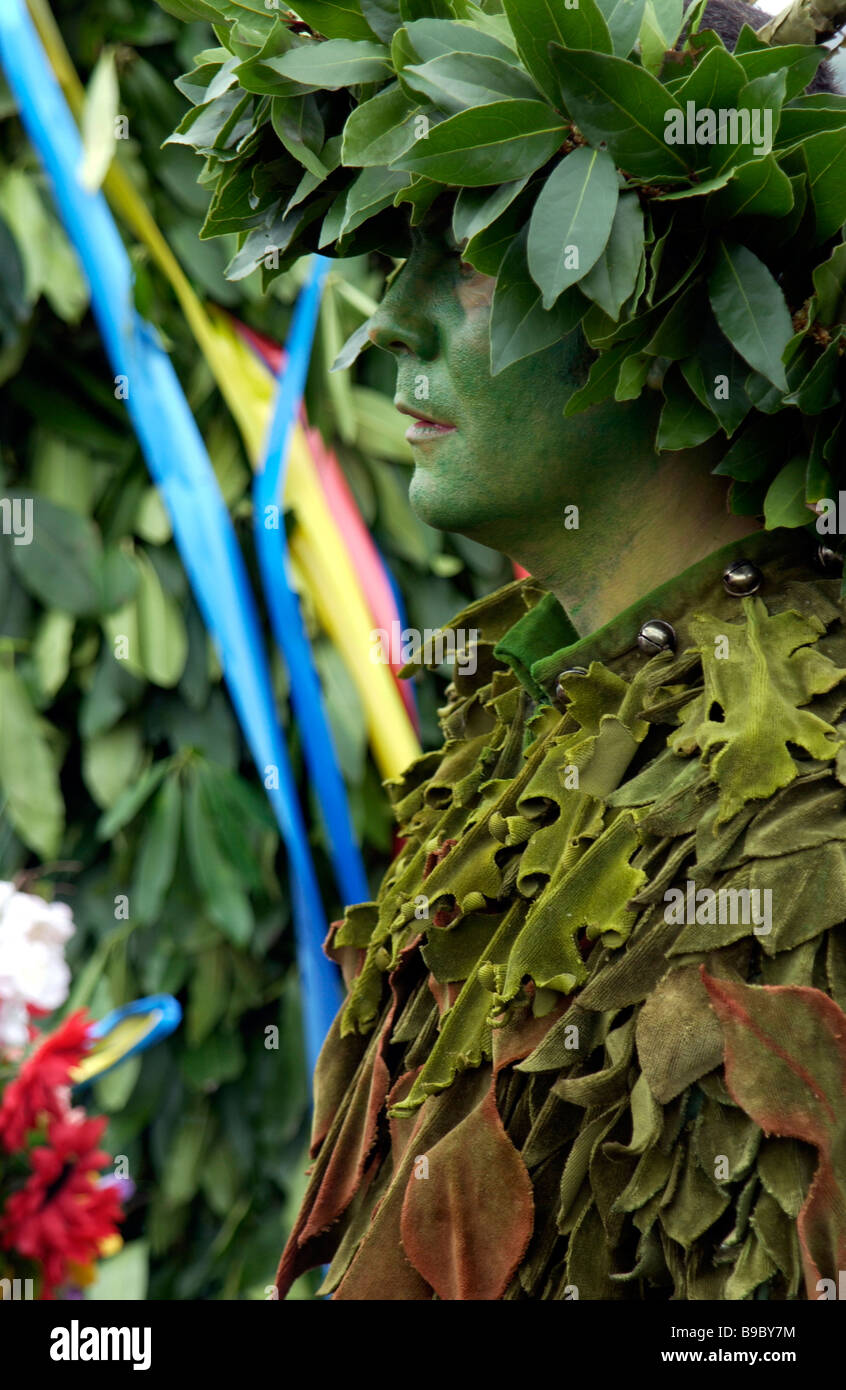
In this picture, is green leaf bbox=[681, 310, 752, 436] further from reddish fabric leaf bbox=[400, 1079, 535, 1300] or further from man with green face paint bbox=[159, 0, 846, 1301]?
reddish fabric leaf bbox=[400, 1079, 535, 1300]

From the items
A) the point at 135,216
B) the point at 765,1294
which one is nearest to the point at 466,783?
the point at 765,1294

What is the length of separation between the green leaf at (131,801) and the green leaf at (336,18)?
4.51 feet

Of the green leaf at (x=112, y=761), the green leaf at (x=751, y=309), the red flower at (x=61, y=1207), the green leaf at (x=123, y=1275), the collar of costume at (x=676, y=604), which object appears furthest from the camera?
the green leaf at (x=112, y=761)

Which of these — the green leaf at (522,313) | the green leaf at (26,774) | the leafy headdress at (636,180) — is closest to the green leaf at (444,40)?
the leafy headdress at (636,180)

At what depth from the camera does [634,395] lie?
3.11 ft

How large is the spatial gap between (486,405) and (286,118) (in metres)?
0.25

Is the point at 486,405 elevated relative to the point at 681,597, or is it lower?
elevated

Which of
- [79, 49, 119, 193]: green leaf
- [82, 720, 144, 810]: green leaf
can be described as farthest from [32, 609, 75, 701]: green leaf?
[79, 49, 119, 193]: green leaf

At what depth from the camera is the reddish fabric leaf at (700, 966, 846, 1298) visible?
80cm

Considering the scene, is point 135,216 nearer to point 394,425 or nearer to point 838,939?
point 394,425

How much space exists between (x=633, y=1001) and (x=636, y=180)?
0.51 meters

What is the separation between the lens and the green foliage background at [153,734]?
2186mm

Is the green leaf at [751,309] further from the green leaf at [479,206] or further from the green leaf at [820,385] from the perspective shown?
the green leaf at [479,206]

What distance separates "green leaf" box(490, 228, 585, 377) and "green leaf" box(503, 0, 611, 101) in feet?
0.33
